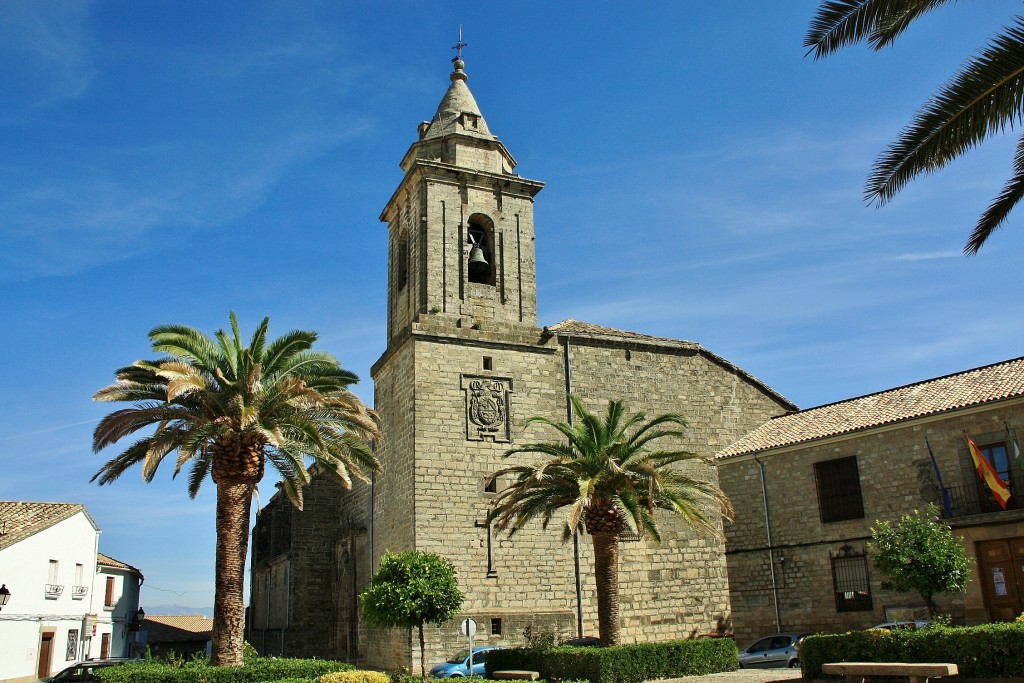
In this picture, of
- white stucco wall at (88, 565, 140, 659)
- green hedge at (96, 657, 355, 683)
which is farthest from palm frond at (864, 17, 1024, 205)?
white stucco wall at (88, 565, 140, 659)

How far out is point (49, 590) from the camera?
28156 millimetres

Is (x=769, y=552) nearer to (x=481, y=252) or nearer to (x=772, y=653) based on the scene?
(x=772, y=653)

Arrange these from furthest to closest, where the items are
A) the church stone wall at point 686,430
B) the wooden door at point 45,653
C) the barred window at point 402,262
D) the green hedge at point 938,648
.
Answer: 1. the wooden door at point 45,653
2. the barred window at point 402,262
3. the church stone wall at point 686,430
4. the green hedge at point 938,648

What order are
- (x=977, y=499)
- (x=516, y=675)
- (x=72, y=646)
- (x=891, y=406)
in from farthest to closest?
(x=72, y=646) < (x=891, y=406) < (x=977, y=499) < (x=516, y=675)

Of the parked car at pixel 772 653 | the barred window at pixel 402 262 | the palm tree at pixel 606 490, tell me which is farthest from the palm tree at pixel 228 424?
the parked car at pixel 772 653

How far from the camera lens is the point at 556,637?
22312 millimetres

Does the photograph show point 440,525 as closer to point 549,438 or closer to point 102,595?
point 549,438

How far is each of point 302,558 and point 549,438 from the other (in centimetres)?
1016

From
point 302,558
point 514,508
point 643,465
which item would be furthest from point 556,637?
point 302,558

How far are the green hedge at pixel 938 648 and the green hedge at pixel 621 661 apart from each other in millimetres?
3093

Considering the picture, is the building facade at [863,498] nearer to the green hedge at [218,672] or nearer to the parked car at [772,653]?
the parked car at [772,653]

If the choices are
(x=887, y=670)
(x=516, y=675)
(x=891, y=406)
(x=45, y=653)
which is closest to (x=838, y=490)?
(x=891, y=406)

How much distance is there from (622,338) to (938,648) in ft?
44.0

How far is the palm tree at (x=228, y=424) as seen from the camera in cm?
1667
